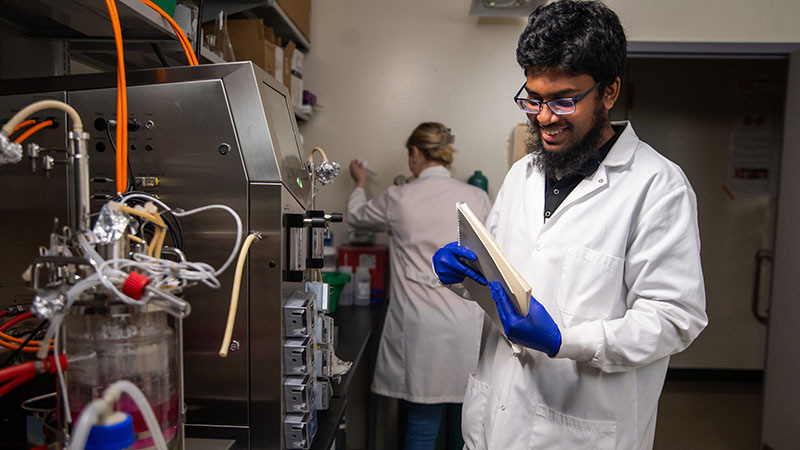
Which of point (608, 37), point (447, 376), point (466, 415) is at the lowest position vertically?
point (447, 376)

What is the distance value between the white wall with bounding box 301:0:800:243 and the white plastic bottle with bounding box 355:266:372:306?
0.47m

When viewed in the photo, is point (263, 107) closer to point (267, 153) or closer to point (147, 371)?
point (267, 153)

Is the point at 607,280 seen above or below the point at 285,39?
below

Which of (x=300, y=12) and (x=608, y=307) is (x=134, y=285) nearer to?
(x=608, y=307)

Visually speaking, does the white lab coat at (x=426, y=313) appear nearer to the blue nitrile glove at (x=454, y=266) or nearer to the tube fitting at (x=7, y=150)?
the blue nitrile glove at (x=454, y=266)

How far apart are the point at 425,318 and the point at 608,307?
1262 millimetres

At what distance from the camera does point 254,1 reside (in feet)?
6.59

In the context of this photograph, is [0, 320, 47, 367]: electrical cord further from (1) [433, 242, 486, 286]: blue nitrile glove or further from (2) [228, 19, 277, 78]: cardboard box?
(2) [228, 19, 277, 78]: cardboard box

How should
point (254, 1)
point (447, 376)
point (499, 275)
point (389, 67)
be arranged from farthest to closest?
point (389, 67) < point (447, 376) < point (254, 1) < point (499, 275)

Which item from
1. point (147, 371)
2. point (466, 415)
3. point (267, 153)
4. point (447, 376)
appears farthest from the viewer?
point (447, 376)

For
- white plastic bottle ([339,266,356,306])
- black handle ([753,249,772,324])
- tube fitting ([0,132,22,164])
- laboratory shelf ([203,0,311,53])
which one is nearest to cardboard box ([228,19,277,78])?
laboratory shelf ([203,0,311,53])

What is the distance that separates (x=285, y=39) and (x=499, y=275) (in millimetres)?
2069

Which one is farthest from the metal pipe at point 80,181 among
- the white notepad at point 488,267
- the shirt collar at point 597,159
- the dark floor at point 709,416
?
the dark floor at point 709,416

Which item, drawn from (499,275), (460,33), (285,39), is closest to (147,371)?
(499,275)
